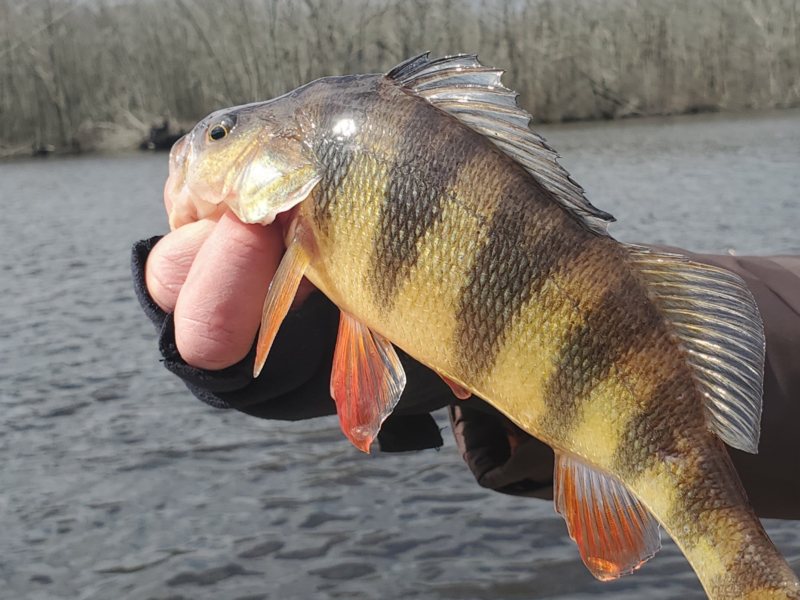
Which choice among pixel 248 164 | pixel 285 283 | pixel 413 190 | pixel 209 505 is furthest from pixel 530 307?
pixel 209 505

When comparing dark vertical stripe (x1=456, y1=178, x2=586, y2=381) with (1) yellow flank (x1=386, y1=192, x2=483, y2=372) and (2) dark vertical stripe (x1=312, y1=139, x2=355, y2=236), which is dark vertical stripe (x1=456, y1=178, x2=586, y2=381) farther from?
(2) dark vertical stripe (x1=312, y1=139, x2=355, y2=236)

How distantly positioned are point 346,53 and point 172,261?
4179 cm

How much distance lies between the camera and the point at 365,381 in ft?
6.40

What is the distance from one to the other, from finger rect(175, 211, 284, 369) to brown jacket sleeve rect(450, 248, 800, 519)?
0.86 metres

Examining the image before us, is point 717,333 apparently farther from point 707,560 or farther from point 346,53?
point 346,53

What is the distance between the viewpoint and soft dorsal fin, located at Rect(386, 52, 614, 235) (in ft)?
5.60

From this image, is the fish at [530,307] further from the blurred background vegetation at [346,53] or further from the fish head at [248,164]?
the blurred background vegetation at [346,53]

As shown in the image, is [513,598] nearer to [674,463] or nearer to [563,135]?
[674,463]

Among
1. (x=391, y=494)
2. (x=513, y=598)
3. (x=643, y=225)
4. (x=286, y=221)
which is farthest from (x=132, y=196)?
(x=286, y=221)

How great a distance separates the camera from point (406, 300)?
5.79 ft


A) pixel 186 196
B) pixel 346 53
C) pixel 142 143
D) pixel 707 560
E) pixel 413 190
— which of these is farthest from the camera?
pixel 346 53

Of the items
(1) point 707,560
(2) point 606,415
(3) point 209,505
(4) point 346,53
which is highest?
(4) point 346,53

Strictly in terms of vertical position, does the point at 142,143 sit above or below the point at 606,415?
below

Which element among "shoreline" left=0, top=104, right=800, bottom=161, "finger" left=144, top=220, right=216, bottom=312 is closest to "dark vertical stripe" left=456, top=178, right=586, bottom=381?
"finger" left=144, top=220, right=216, bottom=312
